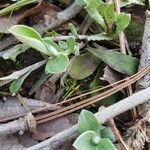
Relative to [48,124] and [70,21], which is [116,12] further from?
[48,124]

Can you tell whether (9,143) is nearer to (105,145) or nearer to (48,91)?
(48,91)

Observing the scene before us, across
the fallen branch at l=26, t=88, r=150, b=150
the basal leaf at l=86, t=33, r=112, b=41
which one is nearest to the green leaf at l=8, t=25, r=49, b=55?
the basal leaf at l=86, t=33, r=112, b=41

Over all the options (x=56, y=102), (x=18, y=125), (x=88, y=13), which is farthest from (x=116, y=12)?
(x=18, y=125)

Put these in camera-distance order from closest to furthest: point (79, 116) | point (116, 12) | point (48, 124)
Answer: point (79, 116), point (48, 124), point (116, 12)

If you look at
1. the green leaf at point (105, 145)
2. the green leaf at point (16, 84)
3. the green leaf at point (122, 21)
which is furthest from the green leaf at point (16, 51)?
the green leaf at point (105, 145)

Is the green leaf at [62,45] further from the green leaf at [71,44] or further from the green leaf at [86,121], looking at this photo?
the green leaf at [86,121]

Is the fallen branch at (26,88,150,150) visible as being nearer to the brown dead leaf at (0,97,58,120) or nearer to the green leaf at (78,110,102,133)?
the green leaf at (78,110,102,133)

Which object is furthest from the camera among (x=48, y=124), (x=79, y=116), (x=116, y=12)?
(x=116, y=12)
